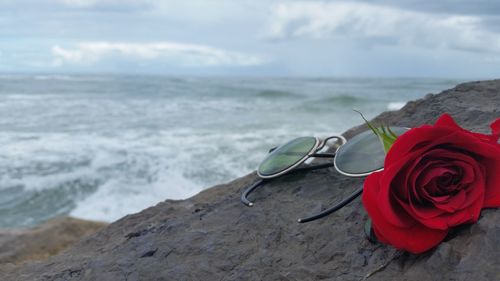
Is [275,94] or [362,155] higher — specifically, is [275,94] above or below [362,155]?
below

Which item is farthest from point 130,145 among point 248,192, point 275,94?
point 275,94

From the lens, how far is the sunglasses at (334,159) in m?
1.36

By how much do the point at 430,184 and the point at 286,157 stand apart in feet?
2.12

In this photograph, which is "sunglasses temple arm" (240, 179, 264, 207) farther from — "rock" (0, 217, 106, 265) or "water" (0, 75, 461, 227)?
"water" (0, 75, 461, 227)

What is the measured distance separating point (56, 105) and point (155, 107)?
8.50ft

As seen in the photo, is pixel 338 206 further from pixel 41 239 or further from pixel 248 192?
pixel 41 239

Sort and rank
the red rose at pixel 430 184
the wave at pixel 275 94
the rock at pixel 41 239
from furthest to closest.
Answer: the wave at pixel 275 94 < the rock at pixel 41 239 < the red rose at pixel 430 184

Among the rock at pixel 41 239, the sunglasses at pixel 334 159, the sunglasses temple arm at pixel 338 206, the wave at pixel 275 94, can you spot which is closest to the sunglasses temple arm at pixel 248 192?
the sunglasses at pixel 334 159

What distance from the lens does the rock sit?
298 cm

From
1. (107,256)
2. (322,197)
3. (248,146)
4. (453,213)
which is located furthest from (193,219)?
(248,146)

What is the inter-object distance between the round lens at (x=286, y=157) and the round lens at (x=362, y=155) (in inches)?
4.3

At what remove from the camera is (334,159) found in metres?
1.50

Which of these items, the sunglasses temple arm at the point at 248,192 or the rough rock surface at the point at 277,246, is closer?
the rough rock surface at the point at 277,246

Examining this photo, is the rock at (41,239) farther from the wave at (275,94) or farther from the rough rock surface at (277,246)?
the wave at (275,94)
